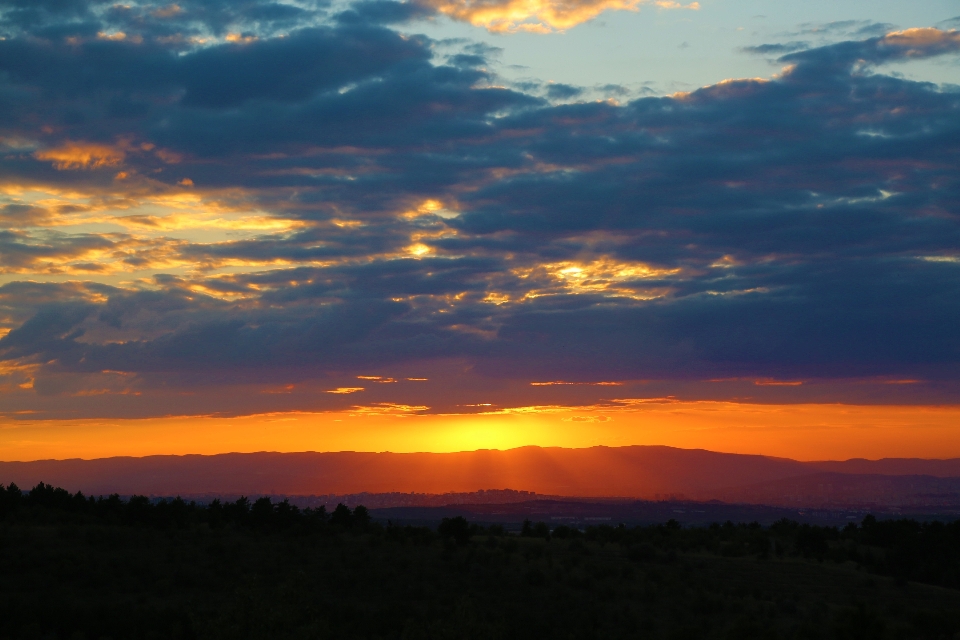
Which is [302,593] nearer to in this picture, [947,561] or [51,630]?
[51,630]

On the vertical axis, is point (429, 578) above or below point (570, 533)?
below

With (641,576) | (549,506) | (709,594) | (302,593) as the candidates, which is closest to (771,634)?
(709,594)

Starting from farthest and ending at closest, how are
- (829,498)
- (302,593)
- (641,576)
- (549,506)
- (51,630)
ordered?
(829,498)
(549,506)
(641,576)
(51,630)
(302,593)

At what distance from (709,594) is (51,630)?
31.8 meters

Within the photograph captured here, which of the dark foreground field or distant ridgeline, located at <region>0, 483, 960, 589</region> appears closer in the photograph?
the dark foreground field

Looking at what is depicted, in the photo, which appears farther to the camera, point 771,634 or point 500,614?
point 500,614

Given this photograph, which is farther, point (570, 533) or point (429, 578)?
point (570, 533)

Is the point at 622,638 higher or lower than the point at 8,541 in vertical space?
lower

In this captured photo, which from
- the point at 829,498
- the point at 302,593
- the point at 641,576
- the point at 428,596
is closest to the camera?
the point at 302,593

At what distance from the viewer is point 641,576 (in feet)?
168

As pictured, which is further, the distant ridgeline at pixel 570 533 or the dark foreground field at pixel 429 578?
the distant ridgeline at pixel 570 533

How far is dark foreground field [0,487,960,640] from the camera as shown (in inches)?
1519

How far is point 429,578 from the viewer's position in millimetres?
50156

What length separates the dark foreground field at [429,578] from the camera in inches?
1519
